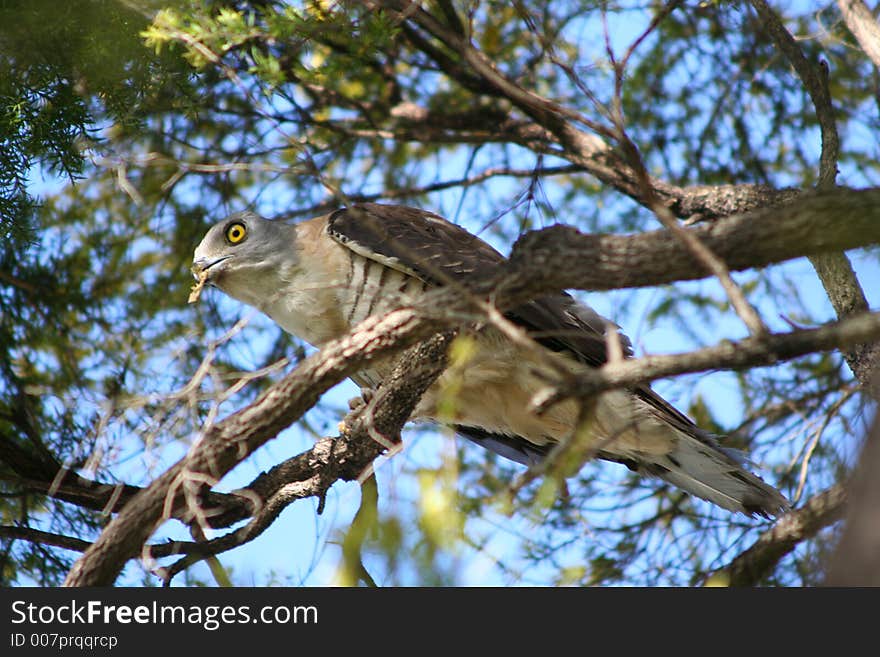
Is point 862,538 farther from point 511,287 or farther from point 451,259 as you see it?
point 451,259

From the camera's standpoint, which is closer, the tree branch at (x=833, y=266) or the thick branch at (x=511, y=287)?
the thick branch at (x=511, y=287)

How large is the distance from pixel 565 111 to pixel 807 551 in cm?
234

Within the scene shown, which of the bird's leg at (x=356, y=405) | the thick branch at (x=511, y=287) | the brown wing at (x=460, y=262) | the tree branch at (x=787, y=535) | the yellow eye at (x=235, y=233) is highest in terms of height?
the yellow eye at (x=235, y=233)

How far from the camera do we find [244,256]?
4.74 metres

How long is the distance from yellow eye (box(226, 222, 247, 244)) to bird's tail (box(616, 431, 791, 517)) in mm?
2275

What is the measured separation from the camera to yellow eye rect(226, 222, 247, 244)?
4.83 metres

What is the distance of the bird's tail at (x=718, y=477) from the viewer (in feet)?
14.4

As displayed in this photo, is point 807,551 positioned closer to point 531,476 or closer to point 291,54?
point 531,476

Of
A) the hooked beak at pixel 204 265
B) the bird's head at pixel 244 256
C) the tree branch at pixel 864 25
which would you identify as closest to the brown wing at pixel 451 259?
the bird's head at pixel 244 256

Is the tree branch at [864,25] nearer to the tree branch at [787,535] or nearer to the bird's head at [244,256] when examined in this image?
the tree branch at [787,535]

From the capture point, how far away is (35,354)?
214 inches

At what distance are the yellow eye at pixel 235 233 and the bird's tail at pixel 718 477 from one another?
2275 millimetres
